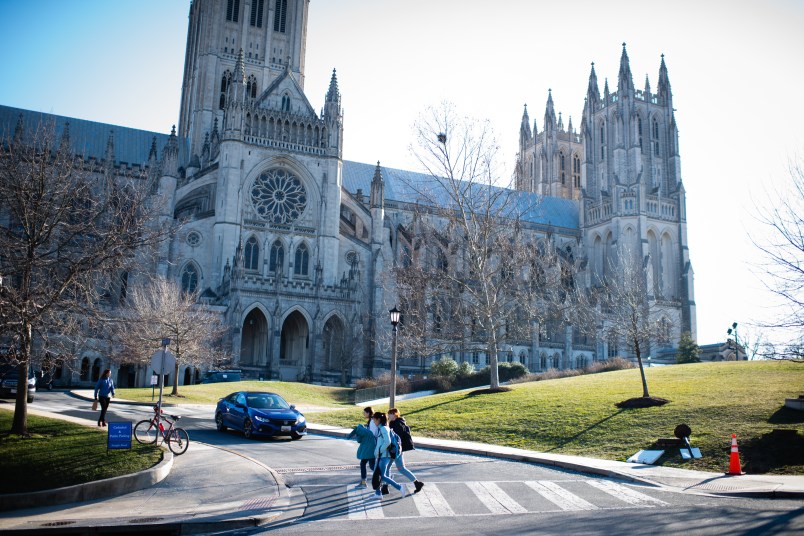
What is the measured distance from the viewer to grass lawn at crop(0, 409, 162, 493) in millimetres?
Result: 12508

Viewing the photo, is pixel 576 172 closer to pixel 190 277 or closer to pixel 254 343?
pixel 254 343

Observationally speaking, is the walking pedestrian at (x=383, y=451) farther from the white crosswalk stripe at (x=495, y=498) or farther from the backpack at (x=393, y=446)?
the white crosswalk stripe at (x=495, y=498)

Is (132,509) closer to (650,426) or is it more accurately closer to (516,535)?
(516,535)

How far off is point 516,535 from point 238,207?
4359 centimetres

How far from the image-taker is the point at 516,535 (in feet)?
30.8

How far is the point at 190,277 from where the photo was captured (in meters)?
49.3

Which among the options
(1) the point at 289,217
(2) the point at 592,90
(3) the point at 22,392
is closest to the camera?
(3) the point at 22,392

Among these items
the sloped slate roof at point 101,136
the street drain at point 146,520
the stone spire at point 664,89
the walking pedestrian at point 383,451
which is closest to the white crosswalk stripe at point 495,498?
the walking pedestrian at point 383,451

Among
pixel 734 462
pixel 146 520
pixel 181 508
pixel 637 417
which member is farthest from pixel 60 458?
pixel 637 417

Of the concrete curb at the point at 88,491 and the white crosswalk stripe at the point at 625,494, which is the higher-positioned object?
the white crosswalk stripe at the point at 625,494

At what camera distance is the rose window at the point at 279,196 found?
52.3 meters

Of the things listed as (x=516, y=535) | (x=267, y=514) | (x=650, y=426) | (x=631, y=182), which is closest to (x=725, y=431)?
(x=650, y=426)

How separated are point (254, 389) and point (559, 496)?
2539 centimetres

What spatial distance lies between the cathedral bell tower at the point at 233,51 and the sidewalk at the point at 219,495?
5377 cm
